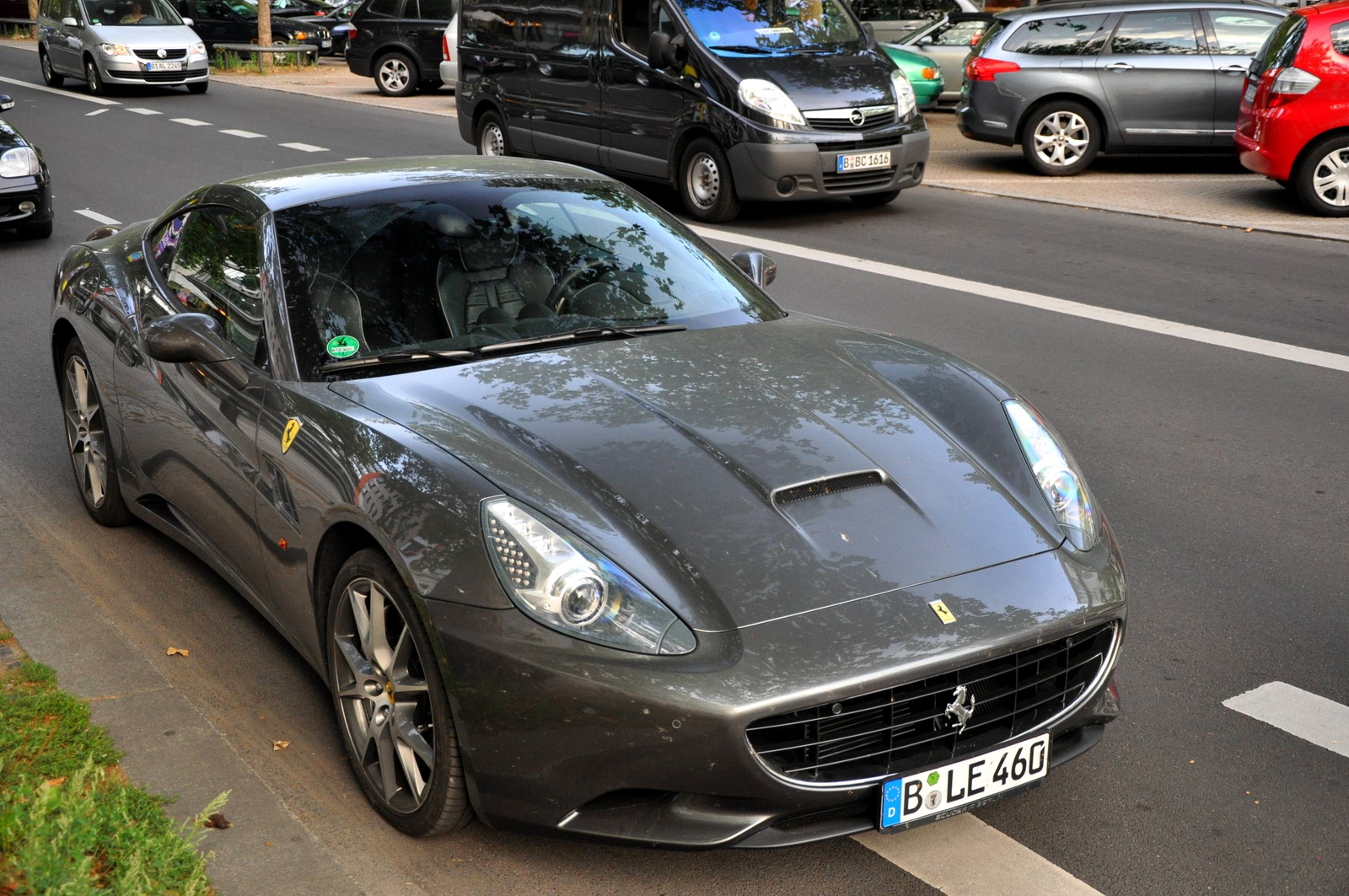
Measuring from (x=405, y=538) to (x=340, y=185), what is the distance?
170 centimetres

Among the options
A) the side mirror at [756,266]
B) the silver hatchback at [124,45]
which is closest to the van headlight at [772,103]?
the side mirror at [756,266]

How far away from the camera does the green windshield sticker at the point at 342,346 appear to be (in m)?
3.84

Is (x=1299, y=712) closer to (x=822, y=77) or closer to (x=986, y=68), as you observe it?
(x=822, y=77)

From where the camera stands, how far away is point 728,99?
11.7m

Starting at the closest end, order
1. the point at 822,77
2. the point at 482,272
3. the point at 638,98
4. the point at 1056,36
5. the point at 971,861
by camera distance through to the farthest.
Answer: the point at 971,861 < the point at 482,272 < the point at 822,77 < the point at 638,98 < the point at 1056,36

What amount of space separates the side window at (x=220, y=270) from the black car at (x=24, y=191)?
7.21 metres

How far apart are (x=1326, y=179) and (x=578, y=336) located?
975cm

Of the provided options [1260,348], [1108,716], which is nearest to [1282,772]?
[1108,716]

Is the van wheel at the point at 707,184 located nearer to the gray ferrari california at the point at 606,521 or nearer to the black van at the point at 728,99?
the black van at the point at 728,99

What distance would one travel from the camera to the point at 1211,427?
6.48 meters

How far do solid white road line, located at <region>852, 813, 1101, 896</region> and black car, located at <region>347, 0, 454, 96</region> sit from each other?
22577mm

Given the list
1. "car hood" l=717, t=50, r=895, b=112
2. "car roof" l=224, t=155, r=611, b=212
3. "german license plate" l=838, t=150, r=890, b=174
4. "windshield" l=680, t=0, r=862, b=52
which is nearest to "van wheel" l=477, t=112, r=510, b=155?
"windshield" l=680, t=0, r=862, b=52

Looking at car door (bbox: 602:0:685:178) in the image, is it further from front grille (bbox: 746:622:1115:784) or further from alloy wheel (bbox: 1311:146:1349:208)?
front grille (bbox: 746:622:1115:784)

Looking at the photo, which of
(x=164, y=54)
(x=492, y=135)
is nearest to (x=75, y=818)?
(x=492, y=135)
